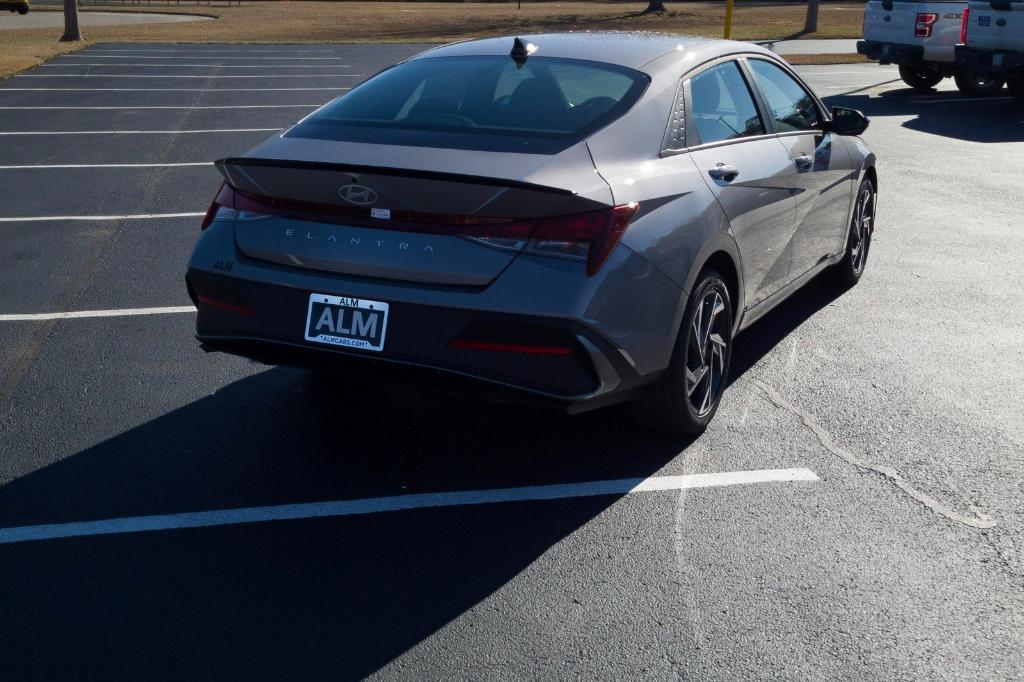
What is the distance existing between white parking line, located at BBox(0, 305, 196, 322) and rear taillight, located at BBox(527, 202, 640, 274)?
330 centimetres

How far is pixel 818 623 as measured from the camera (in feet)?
11.5

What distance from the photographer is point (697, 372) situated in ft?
16.0

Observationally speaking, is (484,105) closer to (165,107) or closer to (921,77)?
(165,107)

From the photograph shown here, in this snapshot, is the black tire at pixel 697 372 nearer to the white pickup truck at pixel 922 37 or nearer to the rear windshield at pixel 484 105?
the rear windshield at pixel 484 105

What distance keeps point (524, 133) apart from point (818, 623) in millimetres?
2100

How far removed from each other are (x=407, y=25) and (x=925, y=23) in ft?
87.2

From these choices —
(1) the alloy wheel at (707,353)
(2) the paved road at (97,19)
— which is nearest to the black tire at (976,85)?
(1) the alloy wheel at (707,353)

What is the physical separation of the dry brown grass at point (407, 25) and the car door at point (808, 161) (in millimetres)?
17744

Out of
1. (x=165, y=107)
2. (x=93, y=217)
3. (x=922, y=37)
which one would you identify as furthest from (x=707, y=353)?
(x=922, y=37)

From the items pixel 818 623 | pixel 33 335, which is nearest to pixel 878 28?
pixel 33 335

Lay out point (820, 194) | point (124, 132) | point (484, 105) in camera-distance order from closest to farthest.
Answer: point (484, 105) < point (820, 194) < point (124, 132)

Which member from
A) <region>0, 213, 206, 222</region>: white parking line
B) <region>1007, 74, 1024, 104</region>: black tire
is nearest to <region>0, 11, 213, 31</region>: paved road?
<region>1007, 74, 1024, 104</region>: black tire

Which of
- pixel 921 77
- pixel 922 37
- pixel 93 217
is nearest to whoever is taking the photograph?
pixel 93 217

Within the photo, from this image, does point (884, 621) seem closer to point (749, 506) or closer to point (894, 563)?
point (894, 563)
